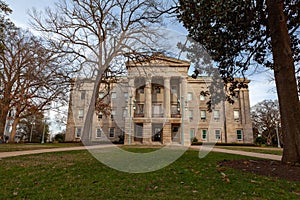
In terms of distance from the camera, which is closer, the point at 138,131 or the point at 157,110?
the point at 138,131

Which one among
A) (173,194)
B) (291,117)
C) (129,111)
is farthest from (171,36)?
(129,111)

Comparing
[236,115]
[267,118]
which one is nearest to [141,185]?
[236,115]

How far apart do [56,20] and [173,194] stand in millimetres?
13371

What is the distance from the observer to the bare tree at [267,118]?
3738 cm

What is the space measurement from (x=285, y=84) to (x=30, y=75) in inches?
497

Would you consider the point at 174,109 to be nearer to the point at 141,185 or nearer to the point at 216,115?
the point at 216,115

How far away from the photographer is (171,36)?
917 cm

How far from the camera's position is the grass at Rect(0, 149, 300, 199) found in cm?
362

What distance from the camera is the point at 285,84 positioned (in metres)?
6.50

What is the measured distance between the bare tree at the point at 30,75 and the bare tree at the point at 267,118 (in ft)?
118

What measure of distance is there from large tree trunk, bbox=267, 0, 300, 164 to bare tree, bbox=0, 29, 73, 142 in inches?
413

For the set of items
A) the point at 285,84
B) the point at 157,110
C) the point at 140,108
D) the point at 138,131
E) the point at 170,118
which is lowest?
the point at 138,131

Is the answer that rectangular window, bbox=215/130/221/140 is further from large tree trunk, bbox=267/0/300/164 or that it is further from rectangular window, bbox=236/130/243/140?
large tree trunk, bbox=267/0/300/164

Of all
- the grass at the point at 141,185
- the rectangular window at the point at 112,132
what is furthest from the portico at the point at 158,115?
the grass at the point at 141,185
